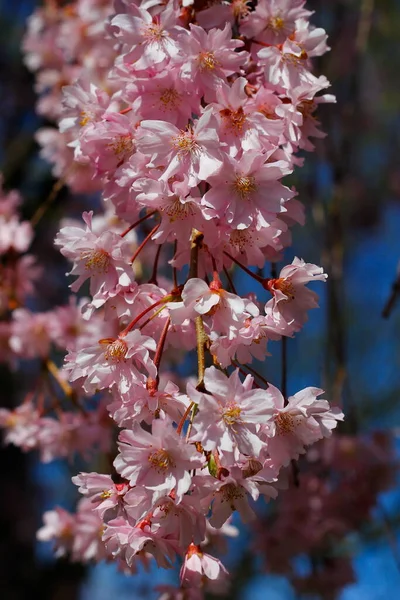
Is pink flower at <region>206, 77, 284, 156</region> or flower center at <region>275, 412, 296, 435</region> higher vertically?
pink flower at <region>206, 77, 284, 156</region>

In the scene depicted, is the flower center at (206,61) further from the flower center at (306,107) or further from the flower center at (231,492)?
the flower center at (231,492)

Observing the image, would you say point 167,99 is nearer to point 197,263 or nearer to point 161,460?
point 197,263

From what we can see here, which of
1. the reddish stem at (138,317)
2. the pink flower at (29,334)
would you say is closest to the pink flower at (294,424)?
the reddish stem at (138,317)

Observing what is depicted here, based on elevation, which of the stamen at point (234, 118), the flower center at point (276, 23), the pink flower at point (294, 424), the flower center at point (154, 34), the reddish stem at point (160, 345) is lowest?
the pink flower at point (294, 424)

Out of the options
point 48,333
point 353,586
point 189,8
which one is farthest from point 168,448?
point 353,586

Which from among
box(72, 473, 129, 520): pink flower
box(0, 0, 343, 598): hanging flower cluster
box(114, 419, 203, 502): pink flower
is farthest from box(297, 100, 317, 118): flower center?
box(72, 473, 129, 520): pink flower

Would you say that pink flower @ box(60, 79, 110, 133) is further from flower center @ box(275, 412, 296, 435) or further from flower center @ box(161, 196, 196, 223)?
flower center @ box(275, 412, 296, 435)

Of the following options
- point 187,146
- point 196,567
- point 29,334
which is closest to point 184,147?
point 187,146
